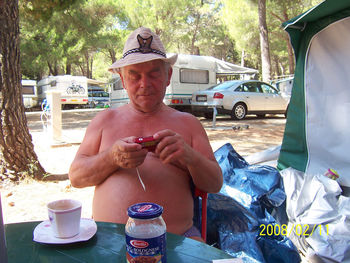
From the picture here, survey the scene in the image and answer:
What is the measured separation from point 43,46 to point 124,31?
6.59 metres

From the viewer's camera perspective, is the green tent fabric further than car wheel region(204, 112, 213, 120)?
No

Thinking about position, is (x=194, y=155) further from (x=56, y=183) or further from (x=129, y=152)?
(x=56, y=183)

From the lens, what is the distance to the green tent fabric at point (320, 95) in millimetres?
3072

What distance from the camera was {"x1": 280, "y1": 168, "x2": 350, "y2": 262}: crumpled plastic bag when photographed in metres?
2.12

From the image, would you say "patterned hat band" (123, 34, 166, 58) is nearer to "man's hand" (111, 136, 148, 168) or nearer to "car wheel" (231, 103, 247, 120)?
"man's hand" (111, 136, 148, 168)

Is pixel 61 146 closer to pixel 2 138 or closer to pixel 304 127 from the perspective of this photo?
pixel 2 138

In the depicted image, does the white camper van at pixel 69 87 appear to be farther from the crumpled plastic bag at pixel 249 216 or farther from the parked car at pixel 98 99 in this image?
the crumpled plastic bag at pixel 249 216

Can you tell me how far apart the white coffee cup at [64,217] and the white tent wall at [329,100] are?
2885 mm

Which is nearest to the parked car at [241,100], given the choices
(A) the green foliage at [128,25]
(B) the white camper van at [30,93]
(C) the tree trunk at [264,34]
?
(C) the tree trunk at [264,34]

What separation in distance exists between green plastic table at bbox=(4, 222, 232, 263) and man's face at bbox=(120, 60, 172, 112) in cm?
72

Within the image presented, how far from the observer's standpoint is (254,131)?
822 cm

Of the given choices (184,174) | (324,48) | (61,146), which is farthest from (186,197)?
(61,146)
